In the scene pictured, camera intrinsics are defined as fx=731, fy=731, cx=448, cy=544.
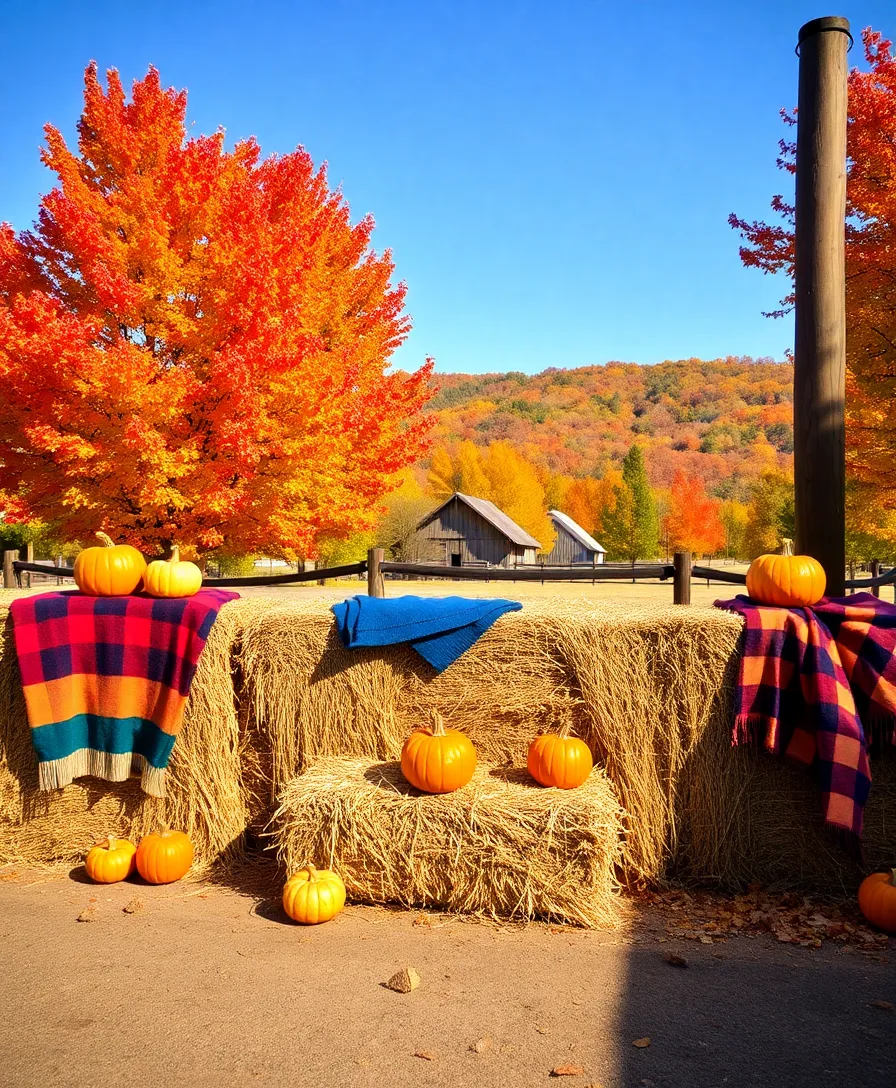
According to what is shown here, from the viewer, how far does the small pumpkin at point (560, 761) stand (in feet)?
11.9

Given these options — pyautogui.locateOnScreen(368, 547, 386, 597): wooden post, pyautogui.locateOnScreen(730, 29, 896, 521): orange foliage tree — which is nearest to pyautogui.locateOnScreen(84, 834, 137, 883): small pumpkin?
pyautogui.locateOnScreen(368, 547, 386, 597): wooden post

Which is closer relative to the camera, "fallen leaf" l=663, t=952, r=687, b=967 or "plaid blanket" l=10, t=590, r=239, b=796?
"fallen leaf" l=663, t=952, r=687, b=967

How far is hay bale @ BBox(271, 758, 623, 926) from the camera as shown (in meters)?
3.34

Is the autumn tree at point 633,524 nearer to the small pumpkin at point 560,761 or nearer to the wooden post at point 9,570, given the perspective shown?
the wooden post at point 9,570

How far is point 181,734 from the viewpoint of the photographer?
409 centimetres

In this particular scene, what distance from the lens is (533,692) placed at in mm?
3971

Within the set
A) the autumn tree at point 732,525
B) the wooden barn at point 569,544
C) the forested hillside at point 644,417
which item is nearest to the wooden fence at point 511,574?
the wooden barn at point 569,544

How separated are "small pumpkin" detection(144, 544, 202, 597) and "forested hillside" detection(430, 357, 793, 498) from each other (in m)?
72.7

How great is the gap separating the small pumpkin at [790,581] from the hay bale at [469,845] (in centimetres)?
136

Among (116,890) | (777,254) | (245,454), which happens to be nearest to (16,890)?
(116,890)

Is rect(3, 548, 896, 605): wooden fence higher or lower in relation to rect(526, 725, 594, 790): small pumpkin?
higher

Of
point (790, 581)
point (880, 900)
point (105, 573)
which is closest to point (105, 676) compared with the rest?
point (105, 573)

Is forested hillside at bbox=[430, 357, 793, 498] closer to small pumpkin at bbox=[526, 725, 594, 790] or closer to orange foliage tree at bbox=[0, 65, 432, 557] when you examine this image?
orange foliage tree at bbox=[0, 65, 432, 557]

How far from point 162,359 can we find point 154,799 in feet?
26.1
